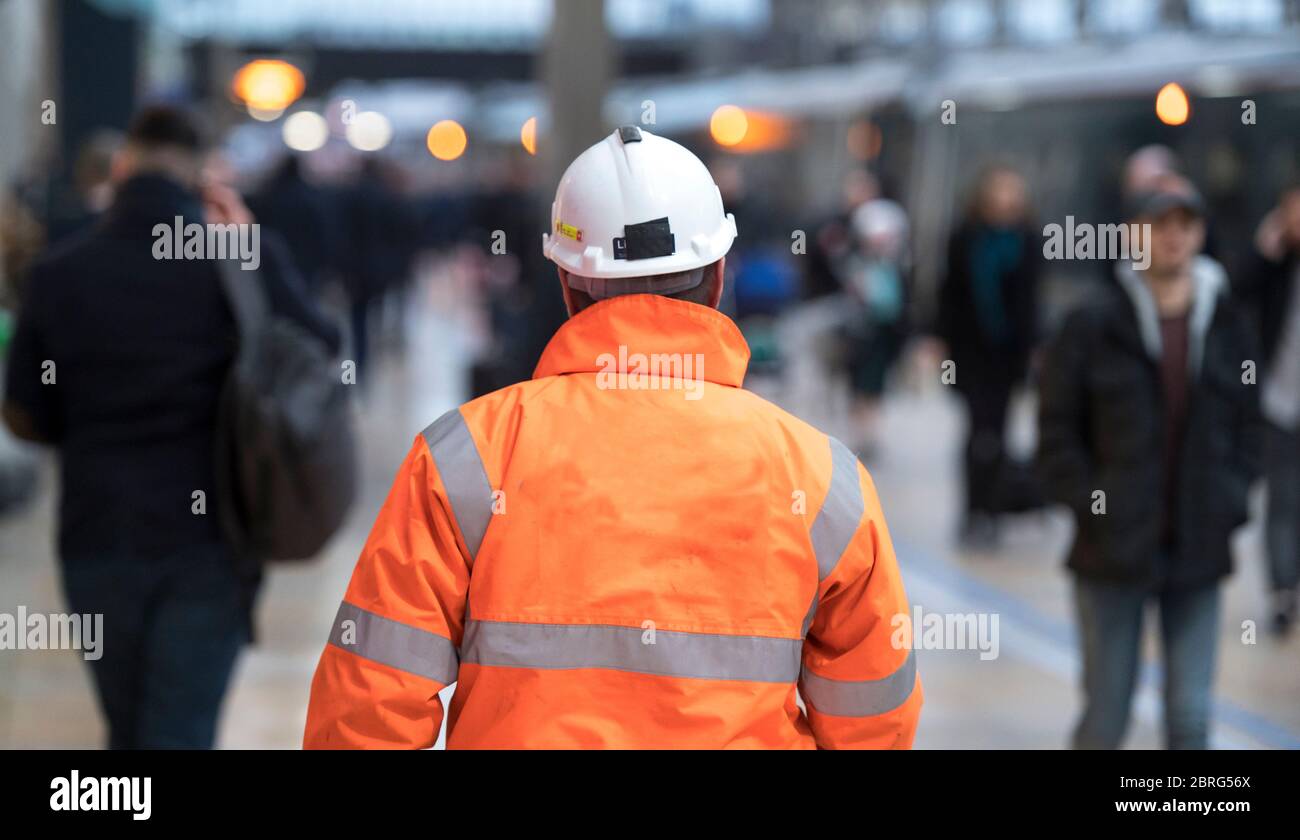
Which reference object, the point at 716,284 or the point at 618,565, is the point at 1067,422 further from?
the point at 618,565

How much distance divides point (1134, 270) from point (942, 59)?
1608 cm

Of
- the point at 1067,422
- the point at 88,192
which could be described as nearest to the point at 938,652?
the point at 1067,422

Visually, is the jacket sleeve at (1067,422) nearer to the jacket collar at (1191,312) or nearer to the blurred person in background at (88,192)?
the jacket collar at (1191,312)

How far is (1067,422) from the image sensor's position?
4.95m

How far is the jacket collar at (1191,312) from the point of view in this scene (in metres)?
4.85

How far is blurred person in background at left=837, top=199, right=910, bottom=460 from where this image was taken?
12219 mm

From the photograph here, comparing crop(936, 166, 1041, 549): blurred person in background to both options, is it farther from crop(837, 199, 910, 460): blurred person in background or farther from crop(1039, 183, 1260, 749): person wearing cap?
crop(1039, 183, 1260, 749): person wearing cap

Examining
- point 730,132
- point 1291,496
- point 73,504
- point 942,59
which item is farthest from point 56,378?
point 730,132

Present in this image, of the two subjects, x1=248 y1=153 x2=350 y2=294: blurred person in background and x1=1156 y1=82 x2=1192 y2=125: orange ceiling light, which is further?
x1=1156 y1=82 x2=1192 y2=125: orange ceiling light

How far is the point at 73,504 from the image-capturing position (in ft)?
13.2

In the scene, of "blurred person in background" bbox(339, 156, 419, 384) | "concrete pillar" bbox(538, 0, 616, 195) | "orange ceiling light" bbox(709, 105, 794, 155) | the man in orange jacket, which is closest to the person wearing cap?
the man in orange jacket

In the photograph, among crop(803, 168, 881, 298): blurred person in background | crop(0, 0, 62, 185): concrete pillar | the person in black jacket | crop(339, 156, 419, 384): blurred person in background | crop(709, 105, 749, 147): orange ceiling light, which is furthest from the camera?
crop(709, 105, 749, 147): orange ceiling light

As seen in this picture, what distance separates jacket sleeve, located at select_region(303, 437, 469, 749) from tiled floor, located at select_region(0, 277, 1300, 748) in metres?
3.59
